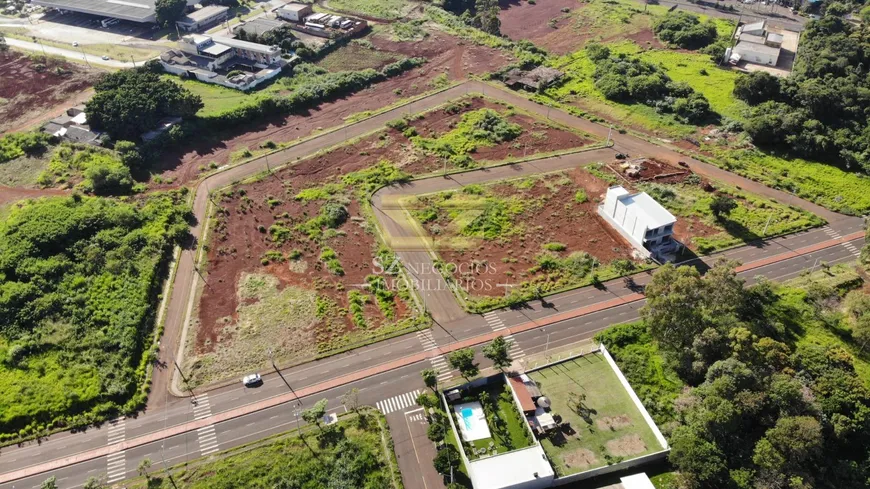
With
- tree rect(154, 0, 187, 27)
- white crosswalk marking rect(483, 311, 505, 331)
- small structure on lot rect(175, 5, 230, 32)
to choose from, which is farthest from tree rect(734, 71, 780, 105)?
tree rect(154, 0, 187, 27)

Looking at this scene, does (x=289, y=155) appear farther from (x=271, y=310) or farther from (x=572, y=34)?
(x=572, y=34)

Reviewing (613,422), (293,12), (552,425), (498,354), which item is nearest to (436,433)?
(498,354)

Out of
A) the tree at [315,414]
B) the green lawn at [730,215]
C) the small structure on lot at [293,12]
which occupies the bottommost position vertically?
the tree at [315,414]

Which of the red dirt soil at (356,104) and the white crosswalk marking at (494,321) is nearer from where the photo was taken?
the white crosswalk marking at (494,321)

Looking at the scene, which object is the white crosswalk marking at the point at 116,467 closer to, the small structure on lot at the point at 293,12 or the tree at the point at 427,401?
the tree at the point at 427,401

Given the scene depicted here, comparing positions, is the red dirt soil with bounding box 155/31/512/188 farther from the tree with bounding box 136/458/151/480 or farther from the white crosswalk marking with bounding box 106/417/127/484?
the tree with bounding box 136/458/151/480

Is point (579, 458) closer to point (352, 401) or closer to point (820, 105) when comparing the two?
point (352, 401)

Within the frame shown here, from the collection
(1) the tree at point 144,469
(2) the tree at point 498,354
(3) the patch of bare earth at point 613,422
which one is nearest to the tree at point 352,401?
(2) the tree at point 498,354
